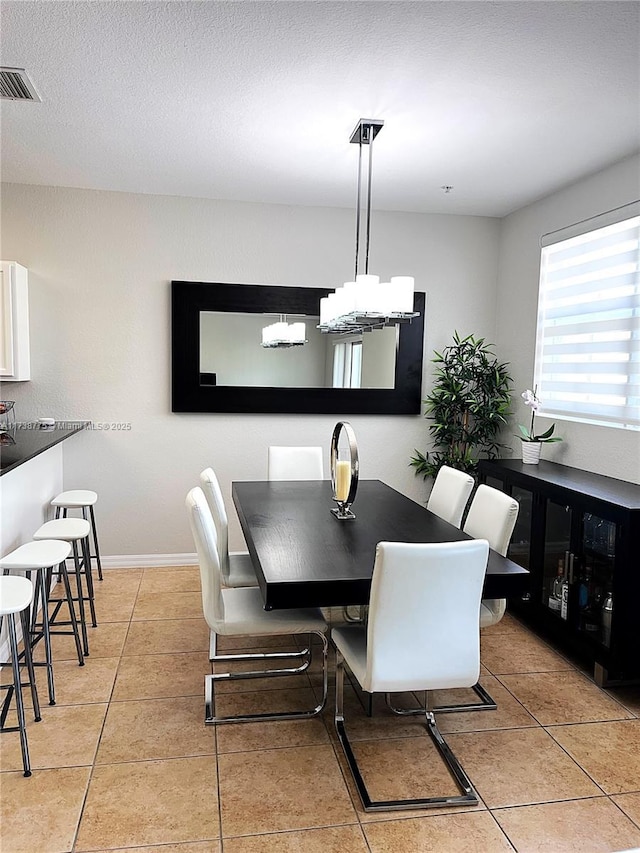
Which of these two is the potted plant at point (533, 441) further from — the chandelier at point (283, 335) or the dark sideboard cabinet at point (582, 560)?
the chandelier at point (283, 335)

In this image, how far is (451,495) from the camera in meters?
3.66

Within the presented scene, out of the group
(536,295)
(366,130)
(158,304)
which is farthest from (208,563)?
(536,295)

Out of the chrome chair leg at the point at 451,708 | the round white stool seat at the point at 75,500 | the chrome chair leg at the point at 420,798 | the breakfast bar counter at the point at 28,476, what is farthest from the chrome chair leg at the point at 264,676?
the round white stool seat at the point at 75,500

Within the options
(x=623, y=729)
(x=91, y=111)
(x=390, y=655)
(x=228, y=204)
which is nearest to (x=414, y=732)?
(x=390, y=655)

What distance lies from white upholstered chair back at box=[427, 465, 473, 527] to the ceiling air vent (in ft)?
9.04

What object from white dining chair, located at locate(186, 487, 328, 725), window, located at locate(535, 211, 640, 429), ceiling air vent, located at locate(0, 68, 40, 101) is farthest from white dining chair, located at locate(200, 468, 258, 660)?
window, located at locate(535, 211, 640, 429)

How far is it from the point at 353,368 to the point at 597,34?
2996mm

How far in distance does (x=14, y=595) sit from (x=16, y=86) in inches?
85.0

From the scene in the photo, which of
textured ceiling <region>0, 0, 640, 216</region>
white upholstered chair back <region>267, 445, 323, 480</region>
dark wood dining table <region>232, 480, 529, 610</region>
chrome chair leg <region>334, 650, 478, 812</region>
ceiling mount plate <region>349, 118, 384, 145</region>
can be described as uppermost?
textured ceiling <region>0, 0, 640, 216</region>

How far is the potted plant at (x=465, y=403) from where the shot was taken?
5055 mm

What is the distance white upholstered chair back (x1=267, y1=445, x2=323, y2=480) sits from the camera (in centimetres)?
451

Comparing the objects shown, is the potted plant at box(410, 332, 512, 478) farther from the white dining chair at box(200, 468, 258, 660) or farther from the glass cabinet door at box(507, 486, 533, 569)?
the white dining chair at box(200, 468, 258, 660)

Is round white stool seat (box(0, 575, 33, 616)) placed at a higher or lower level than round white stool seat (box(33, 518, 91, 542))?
higher

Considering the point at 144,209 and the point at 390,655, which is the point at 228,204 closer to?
the point at 144,209
